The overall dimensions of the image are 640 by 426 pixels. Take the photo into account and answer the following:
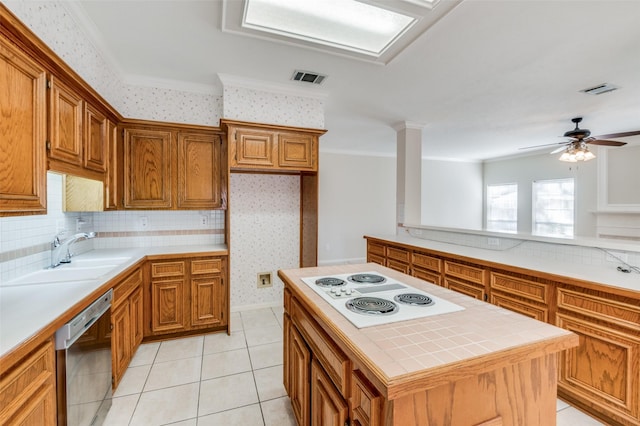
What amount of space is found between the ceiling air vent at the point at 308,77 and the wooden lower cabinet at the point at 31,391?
2.73m

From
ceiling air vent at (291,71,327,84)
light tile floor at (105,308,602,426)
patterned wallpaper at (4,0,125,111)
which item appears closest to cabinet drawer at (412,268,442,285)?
light tile floor at (105,308,602,426)

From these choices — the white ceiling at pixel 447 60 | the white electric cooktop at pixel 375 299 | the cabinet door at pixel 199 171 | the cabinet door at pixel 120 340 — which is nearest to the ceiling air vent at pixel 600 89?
the white ceiling at pixel 447 60

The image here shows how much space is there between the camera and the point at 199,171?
10.2 ft

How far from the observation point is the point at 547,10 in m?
1.92

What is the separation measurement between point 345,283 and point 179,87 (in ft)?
9.58

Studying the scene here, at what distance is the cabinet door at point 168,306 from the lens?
2783 mm

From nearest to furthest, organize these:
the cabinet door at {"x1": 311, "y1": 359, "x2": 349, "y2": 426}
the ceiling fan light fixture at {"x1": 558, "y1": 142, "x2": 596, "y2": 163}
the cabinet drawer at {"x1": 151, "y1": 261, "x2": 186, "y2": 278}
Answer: the cabinet door at {"x1": 311, "y1": 359, "x2": 349, "y2": 426} < the cabinet drawer at {"x1": 151, "y1": 261, "x2": 186, "y2": 278} < the ceiling fan light fixture at {"x1": 558, "y1": 142, "x2": 596, "y2": 163}

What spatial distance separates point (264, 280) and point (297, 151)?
177 centimetres

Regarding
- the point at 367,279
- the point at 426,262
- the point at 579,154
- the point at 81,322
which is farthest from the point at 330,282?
the point at 579,154

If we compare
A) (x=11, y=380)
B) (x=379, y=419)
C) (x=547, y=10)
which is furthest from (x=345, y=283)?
(x=547, y=10)

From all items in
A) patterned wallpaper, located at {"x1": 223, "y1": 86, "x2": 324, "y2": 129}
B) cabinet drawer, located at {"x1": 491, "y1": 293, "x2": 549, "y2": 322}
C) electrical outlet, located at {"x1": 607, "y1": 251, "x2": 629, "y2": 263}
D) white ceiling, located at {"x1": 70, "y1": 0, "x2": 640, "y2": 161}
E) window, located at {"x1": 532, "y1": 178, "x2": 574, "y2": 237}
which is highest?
white ceiling, located at {"x1": 70, "y1": 0, "x2": 640, "y2": 161}

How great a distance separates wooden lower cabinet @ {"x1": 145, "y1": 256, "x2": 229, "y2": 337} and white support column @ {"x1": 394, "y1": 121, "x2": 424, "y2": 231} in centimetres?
275

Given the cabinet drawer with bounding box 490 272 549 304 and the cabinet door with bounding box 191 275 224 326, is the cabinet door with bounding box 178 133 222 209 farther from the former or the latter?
the cabinet drawer with bounding box 490 272 549 304

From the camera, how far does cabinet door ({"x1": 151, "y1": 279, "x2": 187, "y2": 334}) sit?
2783 millimetres
